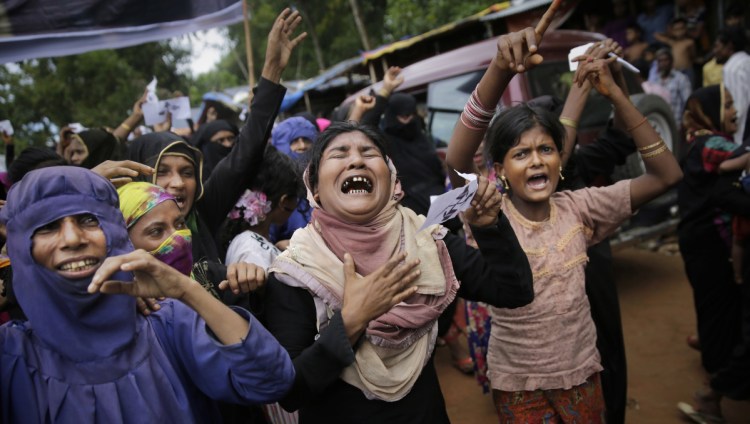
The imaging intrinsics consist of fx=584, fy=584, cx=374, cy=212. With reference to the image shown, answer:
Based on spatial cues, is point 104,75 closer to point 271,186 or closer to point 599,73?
point 271,186

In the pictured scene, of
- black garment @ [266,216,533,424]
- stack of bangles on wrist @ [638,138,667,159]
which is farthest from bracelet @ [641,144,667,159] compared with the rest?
black garment @ [266,216,533,424]

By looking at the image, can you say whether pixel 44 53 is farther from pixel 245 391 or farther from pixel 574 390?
pixel 574 390

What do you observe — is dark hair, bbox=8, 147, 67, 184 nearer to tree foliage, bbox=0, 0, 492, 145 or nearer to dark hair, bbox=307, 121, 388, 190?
dark hair, bbox=307, 121, 388, 190

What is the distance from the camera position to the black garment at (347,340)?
155cm

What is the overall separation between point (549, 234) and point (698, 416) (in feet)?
6.44

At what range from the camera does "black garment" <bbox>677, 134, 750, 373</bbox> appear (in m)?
3.57

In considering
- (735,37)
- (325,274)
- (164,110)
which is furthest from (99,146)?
(735,37)

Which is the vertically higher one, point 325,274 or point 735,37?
point 325,274

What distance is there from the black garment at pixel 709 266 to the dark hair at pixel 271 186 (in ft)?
8.04

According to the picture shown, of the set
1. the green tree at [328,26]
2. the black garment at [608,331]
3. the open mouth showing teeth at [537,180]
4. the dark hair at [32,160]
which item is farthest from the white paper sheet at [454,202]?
the green tree at [328,26]

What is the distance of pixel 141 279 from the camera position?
1257mm

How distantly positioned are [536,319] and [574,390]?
29 cm

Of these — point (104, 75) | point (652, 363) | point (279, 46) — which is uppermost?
point (104, 75)

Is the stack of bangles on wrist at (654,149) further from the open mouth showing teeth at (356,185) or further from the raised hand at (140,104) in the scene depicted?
the raised hand at (140,104)
